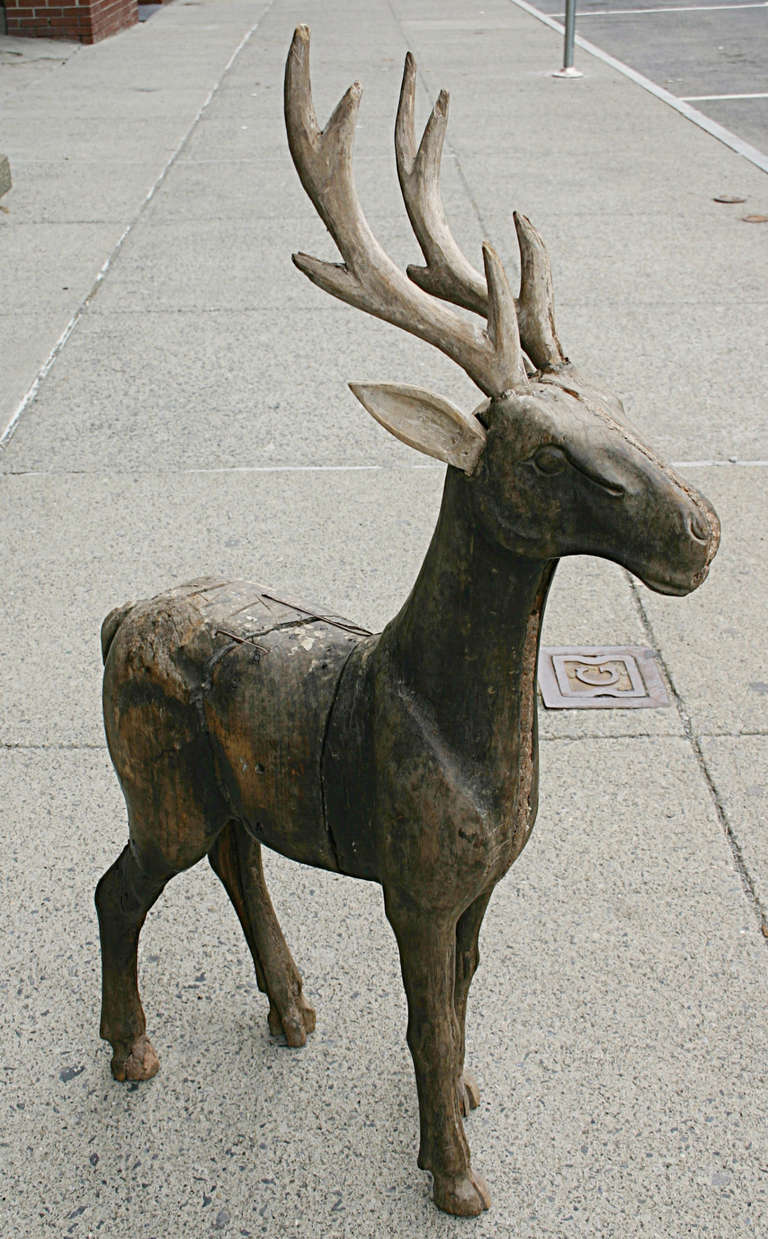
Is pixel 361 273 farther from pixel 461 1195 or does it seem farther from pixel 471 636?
pixel 461 1195

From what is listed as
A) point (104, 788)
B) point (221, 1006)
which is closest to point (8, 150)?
point (104, 788)

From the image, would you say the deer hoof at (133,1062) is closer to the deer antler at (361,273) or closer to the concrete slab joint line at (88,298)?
the deer antler at (361,273)

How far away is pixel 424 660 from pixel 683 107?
11.7 metres

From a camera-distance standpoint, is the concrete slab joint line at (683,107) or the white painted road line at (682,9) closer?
the concrete slab joint line at (683,107)

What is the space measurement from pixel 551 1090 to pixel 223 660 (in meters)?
1.24

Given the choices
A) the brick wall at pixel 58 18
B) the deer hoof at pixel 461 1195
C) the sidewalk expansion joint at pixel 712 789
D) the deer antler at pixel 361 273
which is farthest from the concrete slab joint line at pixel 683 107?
the deer hoof at pixel 461 1195

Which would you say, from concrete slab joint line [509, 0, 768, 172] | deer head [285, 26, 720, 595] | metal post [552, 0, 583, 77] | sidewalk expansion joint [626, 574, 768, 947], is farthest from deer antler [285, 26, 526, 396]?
metal post [552, 0, 583, 77]

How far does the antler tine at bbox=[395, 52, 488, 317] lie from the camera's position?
83.0 inches

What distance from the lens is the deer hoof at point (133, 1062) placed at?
8.80ft

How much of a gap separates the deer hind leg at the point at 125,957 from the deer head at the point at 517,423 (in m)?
1.09

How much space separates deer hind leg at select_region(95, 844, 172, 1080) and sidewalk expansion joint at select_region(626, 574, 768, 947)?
154cm

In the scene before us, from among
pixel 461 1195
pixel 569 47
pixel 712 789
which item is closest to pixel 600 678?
pixel 712 789

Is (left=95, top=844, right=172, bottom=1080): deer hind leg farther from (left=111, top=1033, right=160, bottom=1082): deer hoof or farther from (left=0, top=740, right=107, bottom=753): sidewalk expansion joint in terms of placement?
(left=0, top=740, right=107, bottom=753): sidewalk expansion joint

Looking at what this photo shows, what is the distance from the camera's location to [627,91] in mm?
13023
